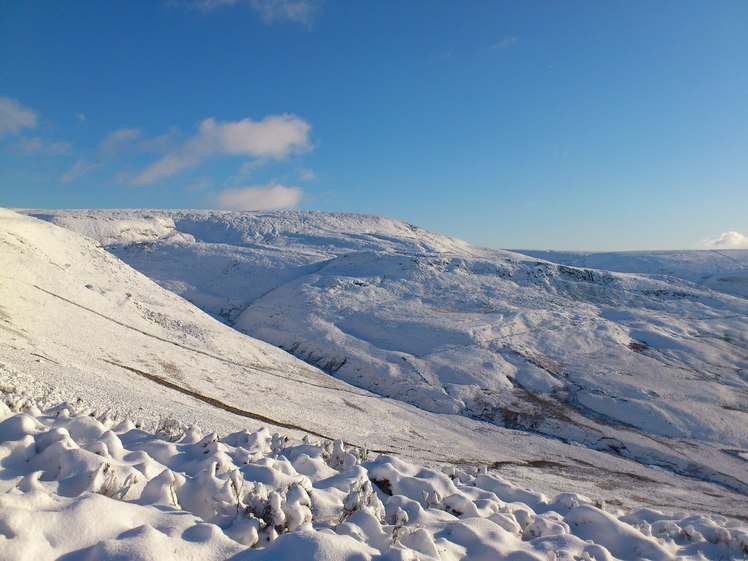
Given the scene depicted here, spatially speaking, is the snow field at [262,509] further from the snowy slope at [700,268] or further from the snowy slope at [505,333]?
the snowy slope at [700,268]

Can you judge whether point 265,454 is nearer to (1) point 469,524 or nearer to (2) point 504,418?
(1) point 469,524

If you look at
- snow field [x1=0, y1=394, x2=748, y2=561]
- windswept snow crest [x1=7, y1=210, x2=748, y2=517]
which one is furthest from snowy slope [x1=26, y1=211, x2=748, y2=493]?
snow field [x1=0, y1=394, x2=748, y2=561]

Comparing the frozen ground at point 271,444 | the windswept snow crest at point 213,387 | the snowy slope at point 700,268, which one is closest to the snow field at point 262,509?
the frozen ground at point 271,444

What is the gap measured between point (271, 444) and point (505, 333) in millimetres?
66625

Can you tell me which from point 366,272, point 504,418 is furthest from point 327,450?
point 366,272

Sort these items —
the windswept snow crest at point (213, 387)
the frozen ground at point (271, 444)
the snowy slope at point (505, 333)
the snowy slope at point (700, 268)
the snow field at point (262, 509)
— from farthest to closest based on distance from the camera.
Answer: the snowy slope at point (700, 268), the snowy slope at point (505, 333), the windswept snow crest at point (213, 387), the frozen ground at point (271, 444), the snow field at point (262, 509)

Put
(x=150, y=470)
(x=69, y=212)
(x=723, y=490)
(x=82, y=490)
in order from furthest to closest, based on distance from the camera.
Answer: (x=69, y=212) → (x=723, y=490) → (x=150, y=470) → (x=82, y=490)

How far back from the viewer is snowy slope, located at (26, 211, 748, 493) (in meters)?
50.3

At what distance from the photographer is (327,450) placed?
10234 millimetres

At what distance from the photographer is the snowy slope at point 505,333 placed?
165 ft

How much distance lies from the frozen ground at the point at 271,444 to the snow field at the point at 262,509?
33 mm

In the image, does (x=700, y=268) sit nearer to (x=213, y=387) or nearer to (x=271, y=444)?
(x=213, y=387)

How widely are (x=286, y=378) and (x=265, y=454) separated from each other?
40.7 meters

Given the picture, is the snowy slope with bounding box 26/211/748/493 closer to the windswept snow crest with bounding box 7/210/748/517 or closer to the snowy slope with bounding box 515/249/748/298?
the windswept snow crest with bounding box 7/210/748/517
